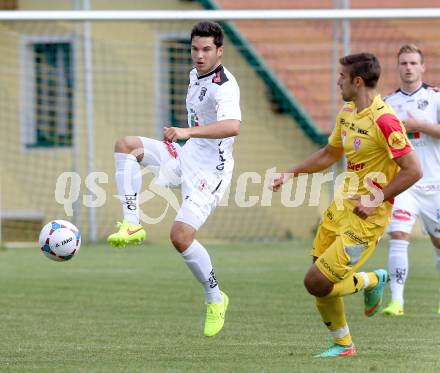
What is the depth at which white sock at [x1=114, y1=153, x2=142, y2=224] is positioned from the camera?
320 inches

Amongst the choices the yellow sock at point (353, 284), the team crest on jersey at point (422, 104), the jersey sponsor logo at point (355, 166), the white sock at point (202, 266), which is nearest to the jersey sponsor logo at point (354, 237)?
the yellow sock at point (353, 284)

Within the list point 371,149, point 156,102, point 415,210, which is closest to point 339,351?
point 371,149

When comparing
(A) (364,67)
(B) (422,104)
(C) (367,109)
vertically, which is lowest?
(B) (422,104)

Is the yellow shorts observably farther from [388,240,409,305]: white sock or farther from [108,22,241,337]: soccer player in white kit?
[388,240,409,305]: white sock

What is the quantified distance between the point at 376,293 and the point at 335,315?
3.14 ft

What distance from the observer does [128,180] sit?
8172 millimetres

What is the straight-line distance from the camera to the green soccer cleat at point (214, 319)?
7.98 meters

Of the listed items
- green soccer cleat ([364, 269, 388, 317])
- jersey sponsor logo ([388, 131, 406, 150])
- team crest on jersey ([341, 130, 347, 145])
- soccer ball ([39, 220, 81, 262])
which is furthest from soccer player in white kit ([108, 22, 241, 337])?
jersey sponsor logo ([388, 131, 406, 150])

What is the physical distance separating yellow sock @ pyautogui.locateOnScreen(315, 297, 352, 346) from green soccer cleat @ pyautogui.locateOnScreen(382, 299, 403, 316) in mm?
2373

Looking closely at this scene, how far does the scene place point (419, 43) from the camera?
58.2ft

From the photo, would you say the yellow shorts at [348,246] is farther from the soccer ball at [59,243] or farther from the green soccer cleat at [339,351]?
the soccer ball at [59,243]

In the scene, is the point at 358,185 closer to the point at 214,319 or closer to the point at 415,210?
the point at 214,319

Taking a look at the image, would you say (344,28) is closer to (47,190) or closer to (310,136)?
(310,136)

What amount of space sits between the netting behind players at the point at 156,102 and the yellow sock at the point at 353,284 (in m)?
9.88
